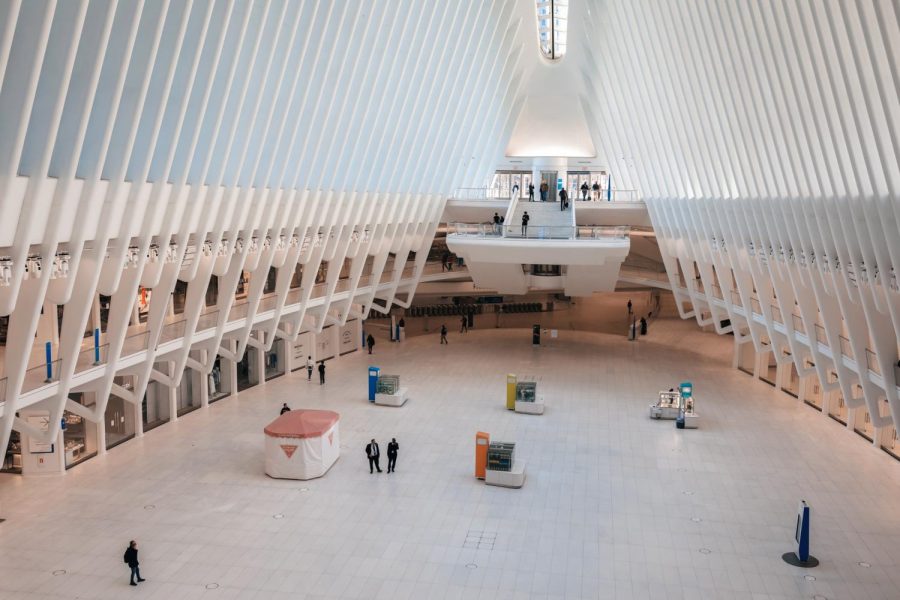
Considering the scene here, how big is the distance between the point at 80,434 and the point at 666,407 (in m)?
17.0

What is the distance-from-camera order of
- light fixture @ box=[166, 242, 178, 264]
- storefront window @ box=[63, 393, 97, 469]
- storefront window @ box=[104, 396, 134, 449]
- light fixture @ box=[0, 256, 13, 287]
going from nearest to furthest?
light fixture @ box=[0, 256, 13, 287] < light fixture @ box=[166, 242, 178, 264] < storefront window @ box=[63, 393, 97, 469] < storefront window @ box=[104, 396, 134, 449]

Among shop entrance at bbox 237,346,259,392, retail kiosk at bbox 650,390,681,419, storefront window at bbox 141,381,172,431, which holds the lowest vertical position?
storefront window at bbox 141,381,172,431

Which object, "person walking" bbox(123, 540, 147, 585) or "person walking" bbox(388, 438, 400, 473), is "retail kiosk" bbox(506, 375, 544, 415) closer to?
"person walking" bbox(388, 438, 400, 473)

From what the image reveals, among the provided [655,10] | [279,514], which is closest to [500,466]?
[279,514]

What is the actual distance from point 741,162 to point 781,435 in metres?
8.32

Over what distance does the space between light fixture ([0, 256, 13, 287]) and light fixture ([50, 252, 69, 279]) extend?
4.49ft

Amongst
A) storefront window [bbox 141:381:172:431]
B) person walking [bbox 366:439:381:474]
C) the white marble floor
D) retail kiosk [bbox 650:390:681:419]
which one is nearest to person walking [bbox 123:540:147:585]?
the white marble floor

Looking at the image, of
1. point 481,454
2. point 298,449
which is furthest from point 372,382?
point 481,454

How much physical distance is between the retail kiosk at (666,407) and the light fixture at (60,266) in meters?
17.9

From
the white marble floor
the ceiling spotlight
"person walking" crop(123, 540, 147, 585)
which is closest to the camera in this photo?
"person walking" crop(123, 540, 147, 585)

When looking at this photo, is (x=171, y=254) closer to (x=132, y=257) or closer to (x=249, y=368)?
(x=132, y=257)

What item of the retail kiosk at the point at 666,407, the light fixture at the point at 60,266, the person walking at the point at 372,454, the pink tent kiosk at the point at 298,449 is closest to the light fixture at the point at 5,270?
Answer: the light fixture at the point at 60,266

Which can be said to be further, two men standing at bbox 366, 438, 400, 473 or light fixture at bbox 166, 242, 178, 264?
two men standing at bbox 366, 438, 400, 473

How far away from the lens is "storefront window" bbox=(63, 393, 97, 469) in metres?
21.1
